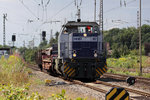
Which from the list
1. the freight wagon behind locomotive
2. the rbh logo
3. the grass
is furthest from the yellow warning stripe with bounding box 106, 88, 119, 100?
the grass

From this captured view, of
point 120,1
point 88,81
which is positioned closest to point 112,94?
point 88,81

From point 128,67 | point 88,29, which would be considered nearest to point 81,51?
point 88,29

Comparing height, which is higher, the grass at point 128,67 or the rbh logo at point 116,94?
the rbh logo at point 116,94

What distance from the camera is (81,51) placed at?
12.3 m

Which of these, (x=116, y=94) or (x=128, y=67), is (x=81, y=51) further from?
(x=128, y=67)

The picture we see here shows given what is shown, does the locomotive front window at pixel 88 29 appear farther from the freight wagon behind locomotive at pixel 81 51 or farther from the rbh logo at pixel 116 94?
the rbh logo at pixel 116 94

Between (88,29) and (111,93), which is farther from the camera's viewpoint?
(88,29)

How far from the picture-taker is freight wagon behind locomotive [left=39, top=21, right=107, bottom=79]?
39.3 ft

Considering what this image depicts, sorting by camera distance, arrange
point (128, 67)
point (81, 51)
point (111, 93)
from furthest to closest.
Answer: point (128, 67) < point (81, 51) < point (111, 93)

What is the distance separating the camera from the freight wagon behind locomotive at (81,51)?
12.0 metres

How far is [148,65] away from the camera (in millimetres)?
26109

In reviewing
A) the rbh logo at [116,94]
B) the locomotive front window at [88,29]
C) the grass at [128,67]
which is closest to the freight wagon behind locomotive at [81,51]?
the locomotive front window at [88,29]

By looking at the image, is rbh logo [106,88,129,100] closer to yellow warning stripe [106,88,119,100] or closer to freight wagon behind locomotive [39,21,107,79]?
yellow warning stripe [106,88,119,100]

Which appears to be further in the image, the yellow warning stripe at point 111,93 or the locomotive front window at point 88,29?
the locomotive front window at point 88,29
